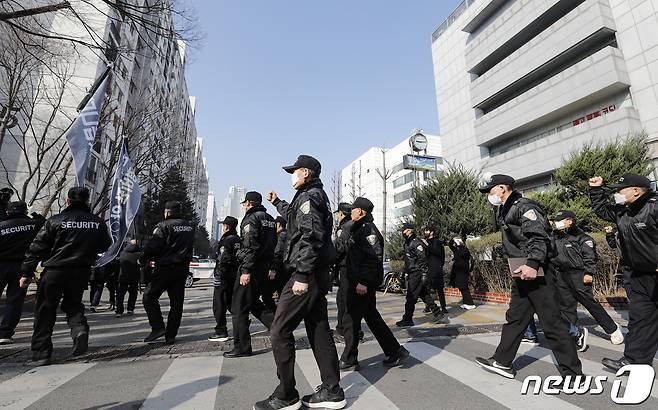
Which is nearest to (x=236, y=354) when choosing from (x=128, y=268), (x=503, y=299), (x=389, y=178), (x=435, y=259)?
(x=128, y=268)

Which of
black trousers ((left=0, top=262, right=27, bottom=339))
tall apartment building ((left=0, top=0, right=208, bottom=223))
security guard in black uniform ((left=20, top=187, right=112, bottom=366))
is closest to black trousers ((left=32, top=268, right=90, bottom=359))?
security guard in black uniform ((left=20, top=187, right=112, bottom=366))

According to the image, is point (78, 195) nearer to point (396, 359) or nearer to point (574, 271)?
point (396, 359)

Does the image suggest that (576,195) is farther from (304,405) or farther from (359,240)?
(304,405)

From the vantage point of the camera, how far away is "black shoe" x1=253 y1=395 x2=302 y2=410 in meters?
2.57

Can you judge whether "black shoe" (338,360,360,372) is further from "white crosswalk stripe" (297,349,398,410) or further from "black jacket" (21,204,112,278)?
"black jacket" (21,204,112,278)

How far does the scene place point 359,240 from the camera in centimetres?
438

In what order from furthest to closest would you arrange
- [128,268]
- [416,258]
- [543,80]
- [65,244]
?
[543,80], [128,268], [416,258], [65,244]

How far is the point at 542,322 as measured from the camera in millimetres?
3217

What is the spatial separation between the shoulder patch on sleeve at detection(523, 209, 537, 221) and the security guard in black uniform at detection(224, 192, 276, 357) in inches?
117

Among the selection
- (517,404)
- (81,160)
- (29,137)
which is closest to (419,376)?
(517,404)

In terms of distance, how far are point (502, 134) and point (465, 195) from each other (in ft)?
41.4

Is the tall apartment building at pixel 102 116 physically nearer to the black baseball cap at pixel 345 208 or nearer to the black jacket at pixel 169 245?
the black jacket at pixel 169 245

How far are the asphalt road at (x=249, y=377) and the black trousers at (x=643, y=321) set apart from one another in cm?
36

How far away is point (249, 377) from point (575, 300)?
4756 mm
